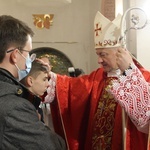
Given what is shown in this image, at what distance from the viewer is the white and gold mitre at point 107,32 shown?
80.1 inches

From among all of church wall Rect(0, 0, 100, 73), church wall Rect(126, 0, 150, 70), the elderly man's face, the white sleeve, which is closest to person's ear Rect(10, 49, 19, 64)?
the white sleeve

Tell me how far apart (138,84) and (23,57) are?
59 cm

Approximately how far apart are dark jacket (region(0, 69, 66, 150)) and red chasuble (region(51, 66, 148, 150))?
0.76m

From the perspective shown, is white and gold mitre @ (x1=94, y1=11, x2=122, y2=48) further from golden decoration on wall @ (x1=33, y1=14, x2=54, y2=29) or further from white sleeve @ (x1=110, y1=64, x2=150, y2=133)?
golden decoration on wall @ (x1=33, y1=14, x2=54, y2=29)

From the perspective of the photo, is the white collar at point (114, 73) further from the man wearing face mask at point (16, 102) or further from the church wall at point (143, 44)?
the man wearing face mask at point (16, 102)

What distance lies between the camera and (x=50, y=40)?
4762mm

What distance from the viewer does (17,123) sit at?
45.9 inches

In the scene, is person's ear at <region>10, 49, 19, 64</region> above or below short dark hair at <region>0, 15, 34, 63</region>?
below

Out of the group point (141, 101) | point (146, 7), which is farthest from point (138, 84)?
point (146, 7)

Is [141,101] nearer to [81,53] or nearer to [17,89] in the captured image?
[17,89]

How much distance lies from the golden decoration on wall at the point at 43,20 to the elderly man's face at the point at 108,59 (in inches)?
110

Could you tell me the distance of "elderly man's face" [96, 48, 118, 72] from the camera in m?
2.01

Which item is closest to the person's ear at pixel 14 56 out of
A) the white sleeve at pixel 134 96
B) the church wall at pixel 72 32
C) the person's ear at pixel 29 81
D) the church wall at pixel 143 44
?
the white sleeve at pixel 134 96

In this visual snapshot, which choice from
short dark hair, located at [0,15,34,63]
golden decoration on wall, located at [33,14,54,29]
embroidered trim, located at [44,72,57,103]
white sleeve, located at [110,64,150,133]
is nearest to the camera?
short dark hair, located at [0,15,34,63]
